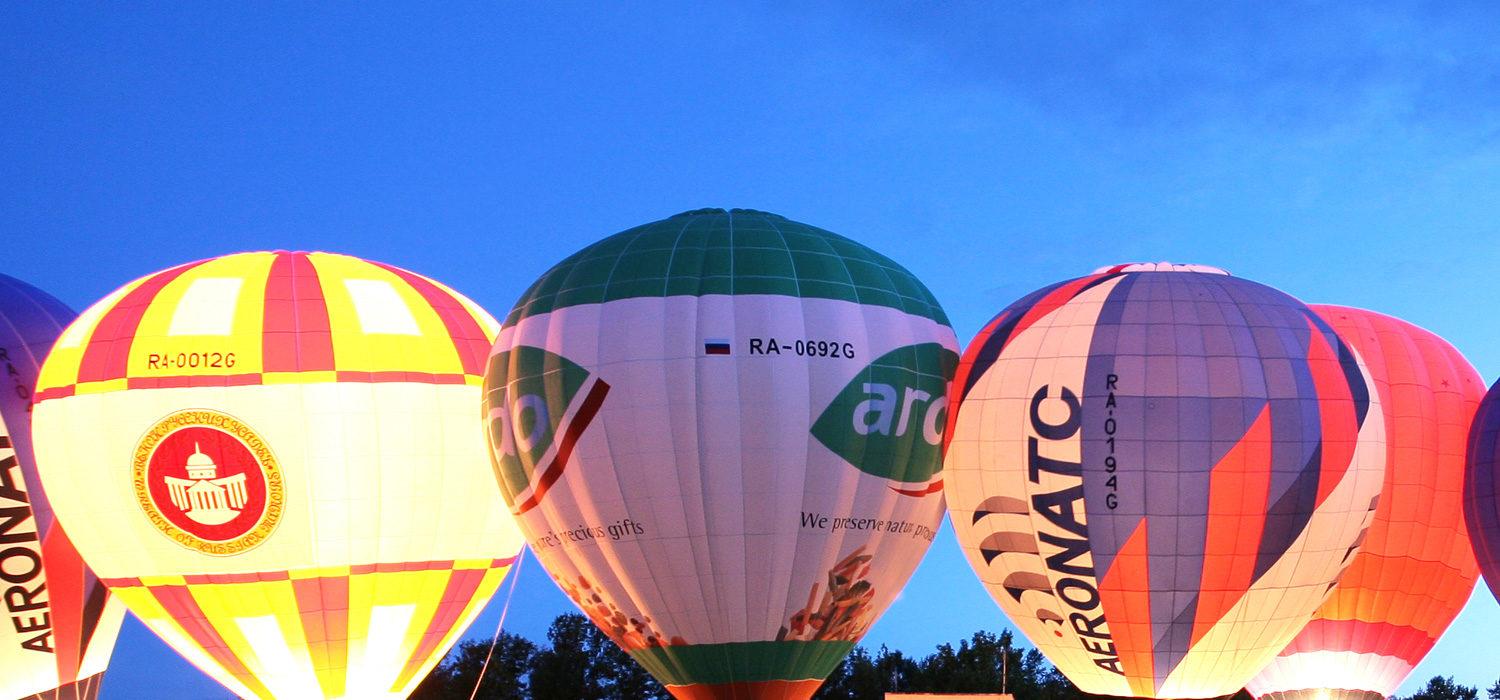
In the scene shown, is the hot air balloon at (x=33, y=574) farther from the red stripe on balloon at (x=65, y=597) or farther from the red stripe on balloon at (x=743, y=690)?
the red stripe on balloon at (x=743, y=690)

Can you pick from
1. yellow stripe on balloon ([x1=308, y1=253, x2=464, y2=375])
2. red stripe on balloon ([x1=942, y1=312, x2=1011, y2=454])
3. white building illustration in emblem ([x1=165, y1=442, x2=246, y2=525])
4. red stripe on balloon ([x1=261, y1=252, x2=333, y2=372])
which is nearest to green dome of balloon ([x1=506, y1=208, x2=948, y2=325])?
red stripe on balloon ([x1=942, y1=312, x2=1011, y2=454])

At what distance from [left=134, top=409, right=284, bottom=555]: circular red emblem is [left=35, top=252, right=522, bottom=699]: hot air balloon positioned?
0.6 inches

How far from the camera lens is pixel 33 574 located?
2161cm

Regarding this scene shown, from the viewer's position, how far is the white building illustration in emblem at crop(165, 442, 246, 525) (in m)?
19.9

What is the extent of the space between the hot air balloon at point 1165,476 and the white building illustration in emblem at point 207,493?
23.1 feet

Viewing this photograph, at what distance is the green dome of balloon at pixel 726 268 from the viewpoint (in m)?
19.0

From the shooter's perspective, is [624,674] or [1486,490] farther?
[624,674]

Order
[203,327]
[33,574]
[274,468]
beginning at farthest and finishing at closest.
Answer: [33,574]
[203,327]
[274,468]

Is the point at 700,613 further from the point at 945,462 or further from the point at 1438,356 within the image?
the point at 1438,356

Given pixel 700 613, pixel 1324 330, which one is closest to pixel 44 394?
pixel 700 613

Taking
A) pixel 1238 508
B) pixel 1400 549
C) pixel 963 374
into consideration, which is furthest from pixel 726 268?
pixel 1400 549

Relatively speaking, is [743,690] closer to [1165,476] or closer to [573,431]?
[573,431]

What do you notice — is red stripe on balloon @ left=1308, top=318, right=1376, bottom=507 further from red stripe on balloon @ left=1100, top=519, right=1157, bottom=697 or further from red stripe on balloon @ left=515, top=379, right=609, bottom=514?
red stripe on balloon @ left=515, top=379, right=609, bottom=514

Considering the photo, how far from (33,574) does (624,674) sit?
62.5 feet
